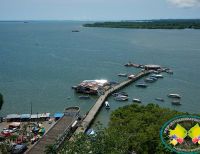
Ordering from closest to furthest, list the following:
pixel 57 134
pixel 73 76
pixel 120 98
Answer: pixel 57 134 < pixel 120 98 < pixel 73 76

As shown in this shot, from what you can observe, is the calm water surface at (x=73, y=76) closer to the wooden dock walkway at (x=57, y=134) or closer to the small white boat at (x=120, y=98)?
the small white boat at (x=120, y=98)

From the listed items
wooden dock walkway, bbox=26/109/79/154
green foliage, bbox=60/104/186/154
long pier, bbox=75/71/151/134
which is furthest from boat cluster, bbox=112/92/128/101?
green foliage, bbox=60/104/186/154

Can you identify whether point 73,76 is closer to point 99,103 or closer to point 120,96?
point 120,96

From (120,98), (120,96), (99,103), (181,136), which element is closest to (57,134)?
(99,103)

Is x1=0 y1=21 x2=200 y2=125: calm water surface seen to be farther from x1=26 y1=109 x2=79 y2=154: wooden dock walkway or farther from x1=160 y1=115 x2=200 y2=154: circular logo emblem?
x1=160 y1=115 x2=200 y2=154: circular logo emblem

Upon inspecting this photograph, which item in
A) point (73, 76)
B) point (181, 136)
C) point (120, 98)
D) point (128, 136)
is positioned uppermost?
point (181, 136)

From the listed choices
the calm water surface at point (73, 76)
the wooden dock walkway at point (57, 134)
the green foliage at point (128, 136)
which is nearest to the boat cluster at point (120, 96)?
the calm water surface at point (73, 76)

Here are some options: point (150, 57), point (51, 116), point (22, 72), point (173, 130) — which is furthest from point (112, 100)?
point (150, 57)
